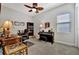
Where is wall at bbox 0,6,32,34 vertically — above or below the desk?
above

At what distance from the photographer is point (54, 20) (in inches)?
82.4

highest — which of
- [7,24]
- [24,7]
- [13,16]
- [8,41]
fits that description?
[24,7]

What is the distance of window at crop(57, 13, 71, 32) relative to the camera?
2014mm

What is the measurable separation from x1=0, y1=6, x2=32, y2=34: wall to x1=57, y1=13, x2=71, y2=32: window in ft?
1.67

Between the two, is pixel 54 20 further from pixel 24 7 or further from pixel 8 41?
pixel 8 41

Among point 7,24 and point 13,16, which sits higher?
point 13,16

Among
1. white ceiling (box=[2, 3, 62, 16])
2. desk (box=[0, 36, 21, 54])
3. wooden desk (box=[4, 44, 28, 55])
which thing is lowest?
wooden desk (box=[4, 44, 28, 55])

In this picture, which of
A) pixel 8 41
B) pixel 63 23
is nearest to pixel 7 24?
pixel 8 41

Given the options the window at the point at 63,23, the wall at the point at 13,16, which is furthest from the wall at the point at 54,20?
the wall at the point at 13,16

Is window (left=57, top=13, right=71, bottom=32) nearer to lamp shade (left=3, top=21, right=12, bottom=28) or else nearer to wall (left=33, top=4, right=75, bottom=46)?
wall (left=33, top=4, right=75, bottom=46)

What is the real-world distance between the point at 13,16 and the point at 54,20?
72cm

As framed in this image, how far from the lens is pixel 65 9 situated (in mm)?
2010

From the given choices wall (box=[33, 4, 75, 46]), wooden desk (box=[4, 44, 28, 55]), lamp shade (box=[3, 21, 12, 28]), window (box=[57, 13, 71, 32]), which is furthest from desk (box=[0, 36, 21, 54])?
window (box=[57, 13, 71, 32])

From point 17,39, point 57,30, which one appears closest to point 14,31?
point 17,39
